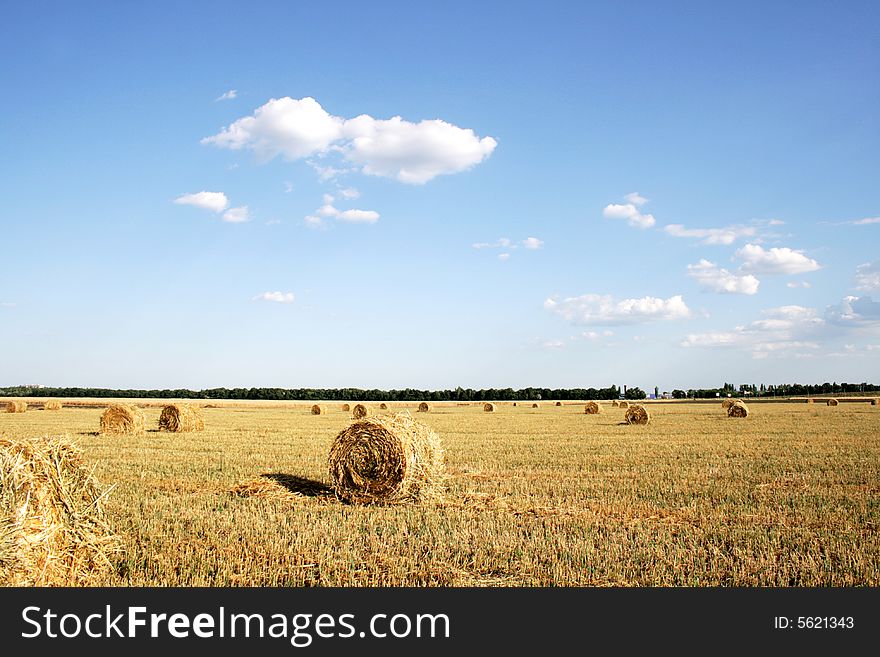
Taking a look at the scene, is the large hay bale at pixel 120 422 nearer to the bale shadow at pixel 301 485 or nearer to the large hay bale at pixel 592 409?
the bale shadow at pixel 301 485

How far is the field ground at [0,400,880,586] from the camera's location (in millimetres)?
7012

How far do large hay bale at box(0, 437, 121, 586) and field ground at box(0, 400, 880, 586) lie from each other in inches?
13.9

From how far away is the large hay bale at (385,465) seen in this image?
1161 centimetres

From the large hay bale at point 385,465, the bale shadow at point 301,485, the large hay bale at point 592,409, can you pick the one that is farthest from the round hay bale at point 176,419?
the large hay bale at point 592,409

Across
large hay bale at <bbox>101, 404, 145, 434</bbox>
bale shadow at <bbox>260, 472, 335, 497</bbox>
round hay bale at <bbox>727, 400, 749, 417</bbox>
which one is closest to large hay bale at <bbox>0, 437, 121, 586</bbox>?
bale shadow at <bbox>260, 472, 335, 497</bbox>

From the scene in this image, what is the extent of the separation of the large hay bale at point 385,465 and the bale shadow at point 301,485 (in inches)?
10.3

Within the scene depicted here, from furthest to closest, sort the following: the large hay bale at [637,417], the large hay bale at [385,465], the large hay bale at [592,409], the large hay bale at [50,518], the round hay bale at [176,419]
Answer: the large hay bale at [592,409] → the large hay bale at [637,417] → the round hay bale at [176,419] → the large hay bale at [385,465] → the large hay bale at [50,518]

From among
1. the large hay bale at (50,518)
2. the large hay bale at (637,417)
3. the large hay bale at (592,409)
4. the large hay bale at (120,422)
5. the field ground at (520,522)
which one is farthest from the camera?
the large hay bale at (592,409)

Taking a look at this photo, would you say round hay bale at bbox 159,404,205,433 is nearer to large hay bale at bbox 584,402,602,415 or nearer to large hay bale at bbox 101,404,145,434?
large hay bale at bbox 101,404,145,434

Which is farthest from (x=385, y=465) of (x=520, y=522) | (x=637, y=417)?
(x=637, y=417)

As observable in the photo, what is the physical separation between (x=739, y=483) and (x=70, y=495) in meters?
11.1

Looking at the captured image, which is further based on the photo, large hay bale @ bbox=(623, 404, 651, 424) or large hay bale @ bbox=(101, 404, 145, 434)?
large hay bale @ bbox=(623, 404, 651, 424)

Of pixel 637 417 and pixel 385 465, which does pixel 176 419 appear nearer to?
pixel 385 465

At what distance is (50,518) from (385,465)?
19.0 feet
